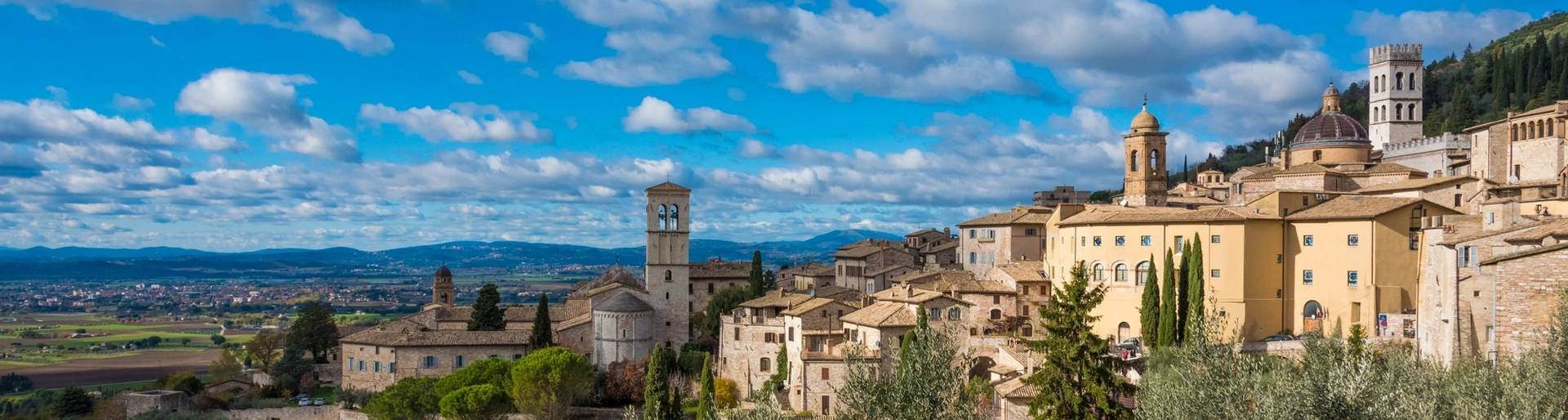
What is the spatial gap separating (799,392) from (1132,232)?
Answer: 1449 cm

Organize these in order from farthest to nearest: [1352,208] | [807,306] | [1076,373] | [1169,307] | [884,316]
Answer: [807,306], [884,316], [1352,208], [1169,307], [1076,373]

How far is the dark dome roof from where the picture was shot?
64.0 m

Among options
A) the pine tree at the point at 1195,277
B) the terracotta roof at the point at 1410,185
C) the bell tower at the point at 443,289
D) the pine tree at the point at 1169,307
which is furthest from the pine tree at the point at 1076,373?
the bell tower at the point at 443,289

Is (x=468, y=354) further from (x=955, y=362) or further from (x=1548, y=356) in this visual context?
(x=1548, y=356)

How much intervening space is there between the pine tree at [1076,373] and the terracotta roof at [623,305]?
3059cm

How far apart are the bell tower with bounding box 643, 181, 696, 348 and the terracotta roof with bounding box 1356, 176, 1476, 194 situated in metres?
32.7

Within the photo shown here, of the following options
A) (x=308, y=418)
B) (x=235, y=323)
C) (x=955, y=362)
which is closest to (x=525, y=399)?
(x=308, y=418)

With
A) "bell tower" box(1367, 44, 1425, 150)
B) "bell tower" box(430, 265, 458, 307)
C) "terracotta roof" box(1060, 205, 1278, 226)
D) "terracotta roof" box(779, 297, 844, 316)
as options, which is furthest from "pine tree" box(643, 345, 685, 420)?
"bell tower" box(1367, 44, 1425, 150)

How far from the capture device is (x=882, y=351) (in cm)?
4662

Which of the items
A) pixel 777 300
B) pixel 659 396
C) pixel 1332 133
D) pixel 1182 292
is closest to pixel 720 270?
pixel 777 300

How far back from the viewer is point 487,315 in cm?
6550

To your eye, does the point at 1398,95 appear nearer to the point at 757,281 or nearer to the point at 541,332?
the point at 757,281

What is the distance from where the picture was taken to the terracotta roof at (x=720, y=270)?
69062mm

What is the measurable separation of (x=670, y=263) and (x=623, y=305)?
4.72 m
